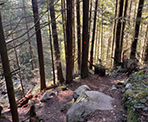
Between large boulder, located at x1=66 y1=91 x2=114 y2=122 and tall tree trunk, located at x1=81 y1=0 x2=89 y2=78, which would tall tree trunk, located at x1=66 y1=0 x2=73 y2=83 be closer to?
tall tree trunk, located at x1=81 y1=0 x2=89 y2=78

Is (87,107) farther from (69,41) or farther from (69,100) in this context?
(69,41)

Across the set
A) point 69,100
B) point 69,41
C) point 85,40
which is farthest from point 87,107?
point 85,40

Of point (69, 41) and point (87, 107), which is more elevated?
point (69, 41)

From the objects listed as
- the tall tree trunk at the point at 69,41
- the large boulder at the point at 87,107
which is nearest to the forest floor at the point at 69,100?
the large boulder at the point at 87,107

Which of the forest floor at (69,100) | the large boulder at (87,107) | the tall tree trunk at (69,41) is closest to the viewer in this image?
the forest floor at (69,100)

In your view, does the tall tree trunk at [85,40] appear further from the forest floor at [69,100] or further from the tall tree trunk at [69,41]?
the tall tree trunk at [69,41]

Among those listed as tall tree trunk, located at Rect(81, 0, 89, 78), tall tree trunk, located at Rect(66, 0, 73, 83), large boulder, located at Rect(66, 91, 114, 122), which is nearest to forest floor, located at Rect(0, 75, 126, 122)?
large boulder, located at Rect(66, 91, 114, 122)

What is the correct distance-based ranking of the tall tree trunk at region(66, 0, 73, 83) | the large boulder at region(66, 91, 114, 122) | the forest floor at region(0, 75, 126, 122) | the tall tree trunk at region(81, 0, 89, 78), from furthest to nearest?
the tall tree trunk at region(81, 0, 89, 78), the tall tree trunk at region(66, 0, 73, 83), the large boulder at region(66, 91, 114, 122), the forest floor at region(0, 75, 126, 122)

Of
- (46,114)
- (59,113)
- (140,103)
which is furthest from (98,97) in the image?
(46,114)

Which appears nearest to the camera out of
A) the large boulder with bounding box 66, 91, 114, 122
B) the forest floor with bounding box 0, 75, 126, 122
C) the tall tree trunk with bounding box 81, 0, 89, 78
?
the forest floor with bounding box 0, 75, 126, 122

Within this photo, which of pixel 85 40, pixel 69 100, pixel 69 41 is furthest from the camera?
pixel 85 40

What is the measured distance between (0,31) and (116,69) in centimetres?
1099

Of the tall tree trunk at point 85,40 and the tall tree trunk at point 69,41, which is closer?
the tall tree trunk at point 69,41

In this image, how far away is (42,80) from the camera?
407 inches
